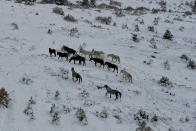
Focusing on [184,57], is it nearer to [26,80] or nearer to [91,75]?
[91,75]

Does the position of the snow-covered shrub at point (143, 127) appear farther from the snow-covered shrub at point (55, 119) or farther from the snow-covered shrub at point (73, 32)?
the snow-covered shrub at point (73, 32)

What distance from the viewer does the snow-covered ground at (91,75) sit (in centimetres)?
1174

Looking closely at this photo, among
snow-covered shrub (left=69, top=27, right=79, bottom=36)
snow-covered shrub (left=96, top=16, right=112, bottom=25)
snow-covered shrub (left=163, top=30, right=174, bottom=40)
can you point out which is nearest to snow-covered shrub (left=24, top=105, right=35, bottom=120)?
snow-covered shrub (left=69, top=27, right=79, bottom=36)

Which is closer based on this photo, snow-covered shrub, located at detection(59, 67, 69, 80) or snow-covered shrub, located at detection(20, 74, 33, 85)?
snow-covered shrub, located at detection(20, 74, 33, 85)

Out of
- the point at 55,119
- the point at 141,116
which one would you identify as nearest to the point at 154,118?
the point at 141,116

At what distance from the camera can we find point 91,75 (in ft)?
52.5

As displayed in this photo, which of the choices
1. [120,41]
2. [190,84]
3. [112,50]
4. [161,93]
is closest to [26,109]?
[161,93]

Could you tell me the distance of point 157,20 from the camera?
31500 millimetres

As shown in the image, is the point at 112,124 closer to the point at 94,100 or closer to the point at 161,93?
the point at 94,100

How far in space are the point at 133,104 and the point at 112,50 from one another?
8779 mm

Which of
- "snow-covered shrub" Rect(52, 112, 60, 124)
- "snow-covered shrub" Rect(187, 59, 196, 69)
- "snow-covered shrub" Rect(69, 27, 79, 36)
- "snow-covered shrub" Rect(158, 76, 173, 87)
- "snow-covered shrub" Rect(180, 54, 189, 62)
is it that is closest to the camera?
"snow-covered shrub" Rect(52, 112, 60, 124)

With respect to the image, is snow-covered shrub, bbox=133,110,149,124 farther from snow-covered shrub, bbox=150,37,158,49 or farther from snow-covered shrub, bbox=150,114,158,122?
snow-covered shrub, bbox=150,37,158,49

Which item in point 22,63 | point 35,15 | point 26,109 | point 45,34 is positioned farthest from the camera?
point 35,15

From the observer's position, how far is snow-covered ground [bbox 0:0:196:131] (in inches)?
462
